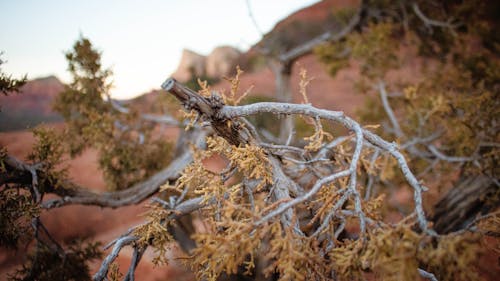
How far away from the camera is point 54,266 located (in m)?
3.44

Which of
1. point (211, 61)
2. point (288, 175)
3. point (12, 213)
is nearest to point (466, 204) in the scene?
point (288, 175)

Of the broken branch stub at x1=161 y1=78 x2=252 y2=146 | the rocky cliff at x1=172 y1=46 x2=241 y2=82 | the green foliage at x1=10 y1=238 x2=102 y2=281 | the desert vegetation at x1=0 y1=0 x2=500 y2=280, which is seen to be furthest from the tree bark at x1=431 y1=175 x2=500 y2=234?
the rocky cliff at x1=172 y1=46 x2=241 y2=82

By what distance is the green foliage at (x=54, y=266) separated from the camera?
326 cm

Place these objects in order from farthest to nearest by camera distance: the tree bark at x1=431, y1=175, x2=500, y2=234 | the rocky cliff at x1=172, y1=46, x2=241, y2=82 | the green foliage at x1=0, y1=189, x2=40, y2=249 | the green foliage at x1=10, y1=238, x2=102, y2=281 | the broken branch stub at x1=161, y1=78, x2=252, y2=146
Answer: the rocky cliff at x1=172, y1=46, x2=241, y2=82
the tree bark at x1=431, y1=175, x2=500, y2=234
the green foliage at x1=10, y1=238, x2=102, y2=281
the green foliage at x1=0, y1=189, x2=40, y2=249
the broken branch stub at x1=161, y1=78, x2=252, y2=146

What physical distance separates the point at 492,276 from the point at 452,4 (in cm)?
693

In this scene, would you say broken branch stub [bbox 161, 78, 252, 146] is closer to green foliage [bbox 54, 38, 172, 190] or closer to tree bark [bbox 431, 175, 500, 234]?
green foliage [bbox 54, 38, 172, 190]

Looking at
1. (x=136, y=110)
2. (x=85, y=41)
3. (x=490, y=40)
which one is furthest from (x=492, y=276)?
(x=85, y=41)

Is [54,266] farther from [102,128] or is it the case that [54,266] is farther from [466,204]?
[466,204]

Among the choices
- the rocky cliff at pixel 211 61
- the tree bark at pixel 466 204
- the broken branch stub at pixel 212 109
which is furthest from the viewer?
the rocky cliff at pixel 211 61

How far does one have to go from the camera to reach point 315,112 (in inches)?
70.3

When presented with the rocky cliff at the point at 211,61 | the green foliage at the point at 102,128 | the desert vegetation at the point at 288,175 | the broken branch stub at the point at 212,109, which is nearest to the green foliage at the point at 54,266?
the desert vegetation at the point at 288,175

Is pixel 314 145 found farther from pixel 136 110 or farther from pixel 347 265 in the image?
pixel 136 110

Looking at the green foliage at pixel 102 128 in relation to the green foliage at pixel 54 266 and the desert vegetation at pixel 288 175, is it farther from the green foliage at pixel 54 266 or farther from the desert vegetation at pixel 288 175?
the green foliage at pixel 54 266

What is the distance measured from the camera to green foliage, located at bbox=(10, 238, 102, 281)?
326cm
